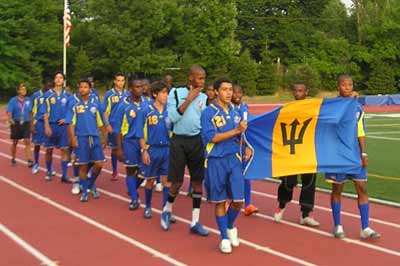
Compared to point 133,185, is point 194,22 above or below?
above

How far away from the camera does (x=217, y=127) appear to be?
6.43m

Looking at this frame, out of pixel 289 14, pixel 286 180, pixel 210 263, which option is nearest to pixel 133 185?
pixel 286 180

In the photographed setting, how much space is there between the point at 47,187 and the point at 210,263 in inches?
213

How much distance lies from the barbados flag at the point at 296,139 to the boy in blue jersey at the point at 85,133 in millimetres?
3007

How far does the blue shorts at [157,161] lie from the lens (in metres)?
8.05

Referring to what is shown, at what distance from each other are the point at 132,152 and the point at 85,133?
1.20m

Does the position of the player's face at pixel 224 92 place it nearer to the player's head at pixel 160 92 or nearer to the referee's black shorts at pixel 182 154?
the referee's black shorts at pixel 182 154

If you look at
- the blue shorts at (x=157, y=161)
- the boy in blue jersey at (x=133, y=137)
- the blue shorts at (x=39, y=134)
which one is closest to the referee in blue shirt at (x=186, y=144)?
the blue shorts at (x=157, y=161)

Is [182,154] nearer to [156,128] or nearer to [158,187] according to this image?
[156,128]

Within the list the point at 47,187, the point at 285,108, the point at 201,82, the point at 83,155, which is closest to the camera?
the point at 201,82

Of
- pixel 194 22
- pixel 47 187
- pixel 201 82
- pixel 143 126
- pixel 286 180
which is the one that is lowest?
pixel 47 187

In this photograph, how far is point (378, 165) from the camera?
13703 millimetres

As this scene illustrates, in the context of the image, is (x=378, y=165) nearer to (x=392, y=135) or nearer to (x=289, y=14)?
(x=392, y=135)

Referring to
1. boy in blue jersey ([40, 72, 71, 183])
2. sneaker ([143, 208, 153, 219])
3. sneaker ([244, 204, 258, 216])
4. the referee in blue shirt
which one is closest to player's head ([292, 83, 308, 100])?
the referee in blue shirt
